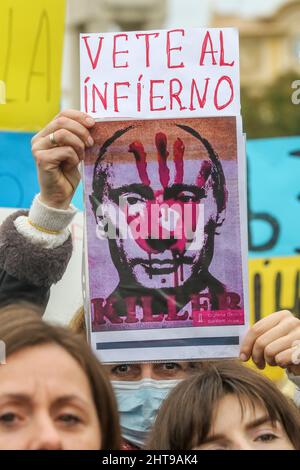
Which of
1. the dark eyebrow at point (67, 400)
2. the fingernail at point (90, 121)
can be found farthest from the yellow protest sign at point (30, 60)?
the dark eyebrow at point (67, 400)

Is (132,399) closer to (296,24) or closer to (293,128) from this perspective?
(293,128)

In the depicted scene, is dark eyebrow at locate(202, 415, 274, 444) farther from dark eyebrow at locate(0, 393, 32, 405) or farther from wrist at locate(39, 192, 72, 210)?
wrist at locate(39, 192, 72, 210)

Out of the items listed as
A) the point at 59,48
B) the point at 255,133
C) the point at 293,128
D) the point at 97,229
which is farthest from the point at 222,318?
the point at 255,133

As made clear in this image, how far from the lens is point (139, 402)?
10.6 ft

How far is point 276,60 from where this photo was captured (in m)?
58.2

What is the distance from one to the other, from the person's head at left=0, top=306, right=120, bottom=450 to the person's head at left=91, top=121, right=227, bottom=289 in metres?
0.49

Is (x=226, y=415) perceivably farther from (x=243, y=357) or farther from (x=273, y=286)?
(x=273, y=286)

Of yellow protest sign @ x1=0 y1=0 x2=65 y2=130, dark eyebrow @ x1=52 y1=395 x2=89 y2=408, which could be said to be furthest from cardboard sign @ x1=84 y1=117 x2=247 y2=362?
yellow protest sign @ x1=0 y1=0 x2=65 y2=130

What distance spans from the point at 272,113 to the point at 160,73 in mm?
33013

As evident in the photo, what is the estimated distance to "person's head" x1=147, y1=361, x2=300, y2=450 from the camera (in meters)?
2.83

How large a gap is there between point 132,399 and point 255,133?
3289 centimetres

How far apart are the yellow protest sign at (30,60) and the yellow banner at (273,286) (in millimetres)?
974

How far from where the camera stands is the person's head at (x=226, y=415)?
2830 millimetres

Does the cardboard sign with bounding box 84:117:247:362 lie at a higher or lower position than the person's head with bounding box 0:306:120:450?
higher
